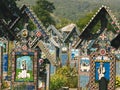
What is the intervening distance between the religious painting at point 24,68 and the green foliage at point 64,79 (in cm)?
259

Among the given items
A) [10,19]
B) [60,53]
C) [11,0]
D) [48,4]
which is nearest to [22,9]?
[10,19]

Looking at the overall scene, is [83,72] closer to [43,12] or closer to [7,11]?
[7,11]

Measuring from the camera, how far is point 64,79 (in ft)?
82.7

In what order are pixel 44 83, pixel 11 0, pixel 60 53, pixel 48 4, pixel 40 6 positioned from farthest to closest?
pixel 48 4 → pixel 40 6 → pixel 60 53 → pixel 11 0 → pixel 44 83

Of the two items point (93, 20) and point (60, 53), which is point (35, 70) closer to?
point (93, 20)

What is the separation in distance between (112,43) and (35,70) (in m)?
4.50

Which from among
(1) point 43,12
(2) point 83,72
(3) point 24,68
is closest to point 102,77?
(3) point 24,68

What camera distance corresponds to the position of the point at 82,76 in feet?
81.6

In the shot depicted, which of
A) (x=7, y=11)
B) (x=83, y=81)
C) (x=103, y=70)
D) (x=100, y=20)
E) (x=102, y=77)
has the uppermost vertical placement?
(x=7, y=11)

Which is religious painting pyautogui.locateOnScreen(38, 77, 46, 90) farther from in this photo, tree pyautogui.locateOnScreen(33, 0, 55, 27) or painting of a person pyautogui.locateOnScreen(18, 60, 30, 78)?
tree pyautogui.locateOnScreen(33, 0, 55, 27)

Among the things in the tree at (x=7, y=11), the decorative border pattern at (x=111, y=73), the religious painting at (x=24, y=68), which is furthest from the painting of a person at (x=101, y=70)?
the tree at (x=7, y=11)

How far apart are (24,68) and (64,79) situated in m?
4.30

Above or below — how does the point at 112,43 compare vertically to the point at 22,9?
below

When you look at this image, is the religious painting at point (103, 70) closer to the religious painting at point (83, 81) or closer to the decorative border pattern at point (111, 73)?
the decorative border pattern at point (111, 73)
